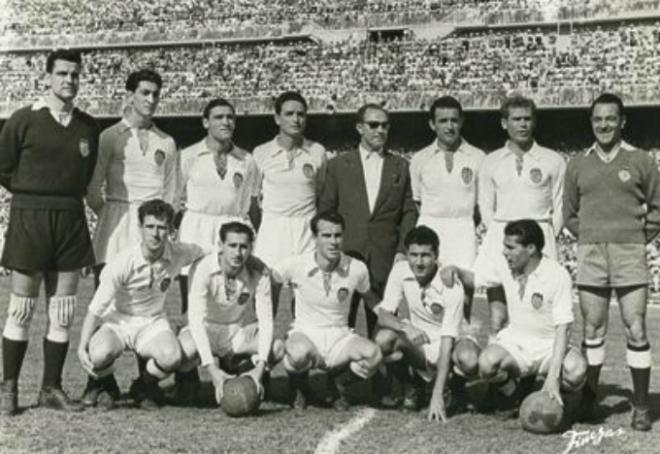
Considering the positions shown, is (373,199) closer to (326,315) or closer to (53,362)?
(326,315)

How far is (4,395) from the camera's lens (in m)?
5.46

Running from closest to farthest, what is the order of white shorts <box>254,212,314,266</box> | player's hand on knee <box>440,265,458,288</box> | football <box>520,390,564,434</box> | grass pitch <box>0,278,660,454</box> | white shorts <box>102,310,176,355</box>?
1. grass pitch <box>0,278,660,454</box>
2. football <box>520,390,564,434</box>
3. white shorts <box>102,310,176,355</box>
4. player's hand on knee <box>440,265,458,288</box>
5. white shorts <box>254,212,314,266</box>

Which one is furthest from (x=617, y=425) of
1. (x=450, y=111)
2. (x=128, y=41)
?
(x=128, y=41)

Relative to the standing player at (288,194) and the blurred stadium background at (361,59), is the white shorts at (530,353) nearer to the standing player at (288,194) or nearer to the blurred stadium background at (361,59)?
the standing player at (288,194)

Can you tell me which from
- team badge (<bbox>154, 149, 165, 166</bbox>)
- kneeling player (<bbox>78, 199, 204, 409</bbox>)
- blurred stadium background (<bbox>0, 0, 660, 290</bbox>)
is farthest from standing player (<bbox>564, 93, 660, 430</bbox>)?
blurred stadium background (<bbox>0, 0, 660, 290</bbox>)

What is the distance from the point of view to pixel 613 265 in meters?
5.47

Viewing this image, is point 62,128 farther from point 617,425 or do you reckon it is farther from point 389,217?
point 617,425

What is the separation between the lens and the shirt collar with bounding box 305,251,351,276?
19.5 ft

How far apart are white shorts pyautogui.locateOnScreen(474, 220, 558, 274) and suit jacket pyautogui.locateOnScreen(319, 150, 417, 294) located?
0.56 meters

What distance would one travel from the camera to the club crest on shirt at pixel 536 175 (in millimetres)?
6090

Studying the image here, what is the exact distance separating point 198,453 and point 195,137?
1479cm

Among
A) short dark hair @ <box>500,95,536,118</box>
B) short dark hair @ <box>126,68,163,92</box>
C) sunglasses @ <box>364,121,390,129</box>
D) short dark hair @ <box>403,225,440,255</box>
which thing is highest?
short dark hair @ <box>126,68,163,92</box>

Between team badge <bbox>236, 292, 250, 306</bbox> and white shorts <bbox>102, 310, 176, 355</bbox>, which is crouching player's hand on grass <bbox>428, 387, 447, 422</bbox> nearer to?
team badge <bbox>236, 292, 250, 306</bbox>

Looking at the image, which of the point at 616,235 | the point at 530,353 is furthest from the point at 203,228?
the point at 616,235
